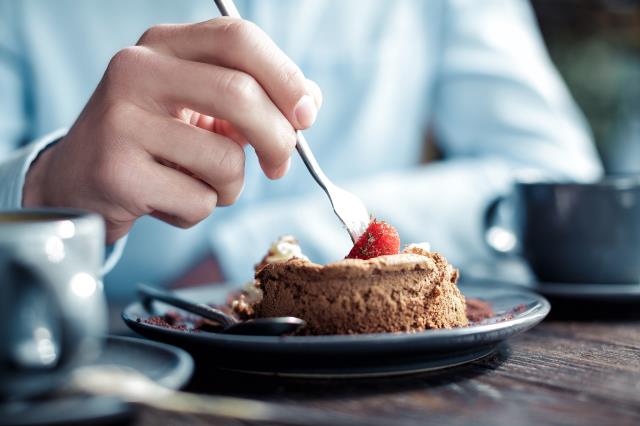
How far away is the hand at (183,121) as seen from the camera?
0.64 metres

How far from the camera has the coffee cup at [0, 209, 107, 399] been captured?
0.37 metres

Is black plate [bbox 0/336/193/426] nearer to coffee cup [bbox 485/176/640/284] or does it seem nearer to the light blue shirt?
coffee cup [bbox 485/176/640/284]

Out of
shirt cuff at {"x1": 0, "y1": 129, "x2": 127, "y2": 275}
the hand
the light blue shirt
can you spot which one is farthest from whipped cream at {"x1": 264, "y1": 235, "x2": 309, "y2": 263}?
the light blue shirt

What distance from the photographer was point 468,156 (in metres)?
1.96

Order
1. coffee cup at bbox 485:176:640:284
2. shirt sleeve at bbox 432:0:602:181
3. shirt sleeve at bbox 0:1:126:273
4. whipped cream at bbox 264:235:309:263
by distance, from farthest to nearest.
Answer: shirt sleeve at bbox 432:0:602:181, shirt sleeve at bbox 0:1:126:273, coffee cup at bbox 485:176:640:284, whipped cream at bbox 264:235:309:263

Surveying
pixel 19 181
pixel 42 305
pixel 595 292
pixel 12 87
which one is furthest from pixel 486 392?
pixel 12 87

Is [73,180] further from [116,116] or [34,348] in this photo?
[34,348]

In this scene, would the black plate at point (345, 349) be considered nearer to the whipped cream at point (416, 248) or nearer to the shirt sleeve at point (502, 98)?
the whipped cream at point (416, 248)

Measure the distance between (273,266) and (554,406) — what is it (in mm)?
267

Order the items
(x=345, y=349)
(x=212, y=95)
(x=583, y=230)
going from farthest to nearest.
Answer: (x=583, y=230) → (x=212, y=95) → (x=345, y=349)

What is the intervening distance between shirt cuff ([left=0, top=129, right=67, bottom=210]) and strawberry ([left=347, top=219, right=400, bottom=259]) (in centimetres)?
44

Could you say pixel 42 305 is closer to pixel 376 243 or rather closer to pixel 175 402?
pixel 175 402

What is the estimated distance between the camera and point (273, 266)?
24.6 inches

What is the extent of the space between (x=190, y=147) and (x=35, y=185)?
0.98 feet
